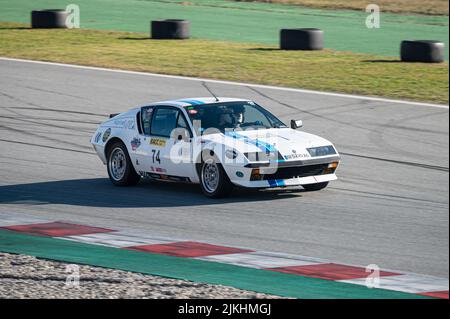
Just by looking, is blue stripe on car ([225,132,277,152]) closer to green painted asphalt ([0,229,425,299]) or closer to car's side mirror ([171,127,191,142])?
car's side mirror ([171,127,191,142])

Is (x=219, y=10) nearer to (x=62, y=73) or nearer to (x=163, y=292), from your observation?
(x=62, y=73)

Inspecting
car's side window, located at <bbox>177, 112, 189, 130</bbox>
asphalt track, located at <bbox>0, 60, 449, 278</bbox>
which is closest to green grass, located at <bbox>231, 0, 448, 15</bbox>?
asphalt track, located at <bbox>0, 60, 449, 278</bbox>

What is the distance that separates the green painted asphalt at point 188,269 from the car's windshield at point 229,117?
3.22m

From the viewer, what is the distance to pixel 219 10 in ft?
126

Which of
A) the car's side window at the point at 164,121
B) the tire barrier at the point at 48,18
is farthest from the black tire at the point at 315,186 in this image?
the tire barrier at the point at 48,18

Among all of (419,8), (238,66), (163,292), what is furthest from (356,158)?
(419,8)

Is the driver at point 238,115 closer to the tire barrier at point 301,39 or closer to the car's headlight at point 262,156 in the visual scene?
the car's headlight at point 262,156

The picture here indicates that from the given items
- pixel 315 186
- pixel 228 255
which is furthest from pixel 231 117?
pixel 228 255

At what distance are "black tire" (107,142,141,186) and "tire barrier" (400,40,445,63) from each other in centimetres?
1242

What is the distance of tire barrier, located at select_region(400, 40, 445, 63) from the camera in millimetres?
26031

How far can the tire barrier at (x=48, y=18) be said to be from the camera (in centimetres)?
3325

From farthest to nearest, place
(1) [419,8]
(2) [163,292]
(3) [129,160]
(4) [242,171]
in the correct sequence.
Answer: (1) [419,8], (3) [129,160], (4) [242,171], (2) [163,292]

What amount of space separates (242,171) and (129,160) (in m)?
2.39

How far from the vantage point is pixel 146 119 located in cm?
1536
